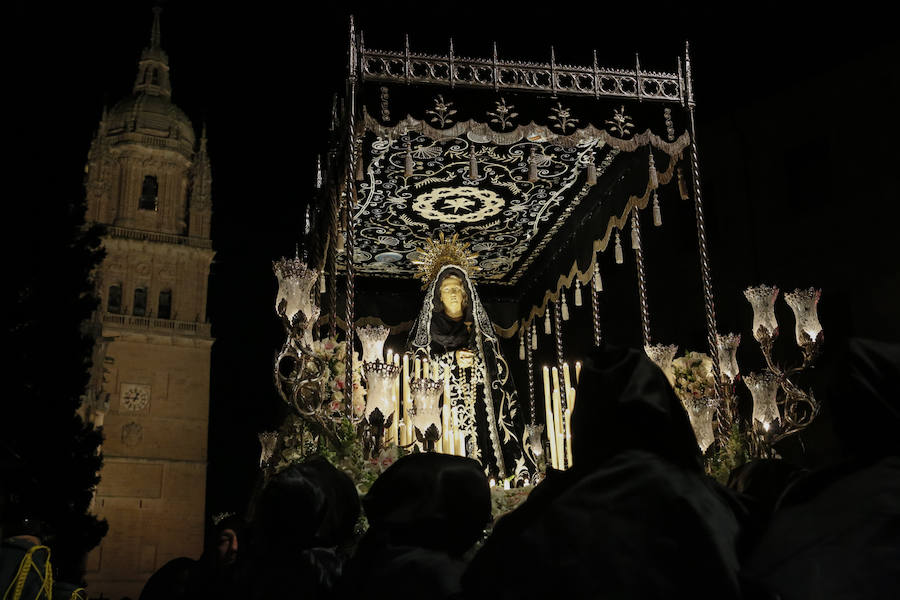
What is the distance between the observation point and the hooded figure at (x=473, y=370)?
1012cm

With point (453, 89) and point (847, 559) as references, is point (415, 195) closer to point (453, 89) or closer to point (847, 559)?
point (453, 89)

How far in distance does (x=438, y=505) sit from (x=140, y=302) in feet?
132

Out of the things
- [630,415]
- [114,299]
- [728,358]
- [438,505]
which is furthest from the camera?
[114,299]

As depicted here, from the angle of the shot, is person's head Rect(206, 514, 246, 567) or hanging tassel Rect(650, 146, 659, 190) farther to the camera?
hanging tassel Rect(650, 146, 659, 190)

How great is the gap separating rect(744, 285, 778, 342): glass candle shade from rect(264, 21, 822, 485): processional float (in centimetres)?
2

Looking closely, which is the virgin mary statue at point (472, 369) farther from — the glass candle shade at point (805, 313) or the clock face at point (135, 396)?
the clock face at point (135, 396)

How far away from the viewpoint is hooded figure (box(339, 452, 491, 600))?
281cm

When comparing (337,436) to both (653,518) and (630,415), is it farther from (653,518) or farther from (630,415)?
(653,518)

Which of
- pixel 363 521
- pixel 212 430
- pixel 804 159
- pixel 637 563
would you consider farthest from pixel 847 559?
pixel 212 430

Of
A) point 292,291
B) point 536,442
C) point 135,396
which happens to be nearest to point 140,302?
point 135,396

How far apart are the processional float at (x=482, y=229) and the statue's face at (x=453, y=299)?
0.08 metres

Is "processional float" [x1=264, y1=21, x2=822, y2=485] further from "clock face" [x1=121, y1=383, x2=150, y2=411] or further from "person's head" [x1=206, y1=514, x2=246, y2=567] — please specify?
"clock face" [x1=121, y1=383, x2=150, y2=411]

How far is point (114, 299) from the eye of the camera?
40.3 metres

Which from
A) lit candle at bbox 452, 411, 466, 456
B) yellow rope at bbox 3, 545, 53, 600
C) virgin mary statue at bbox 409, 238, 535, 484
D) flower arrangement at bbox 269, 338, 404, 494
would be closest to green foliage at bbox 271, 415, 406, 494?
flower arrangement at bbox 269, 338, 404, 494
